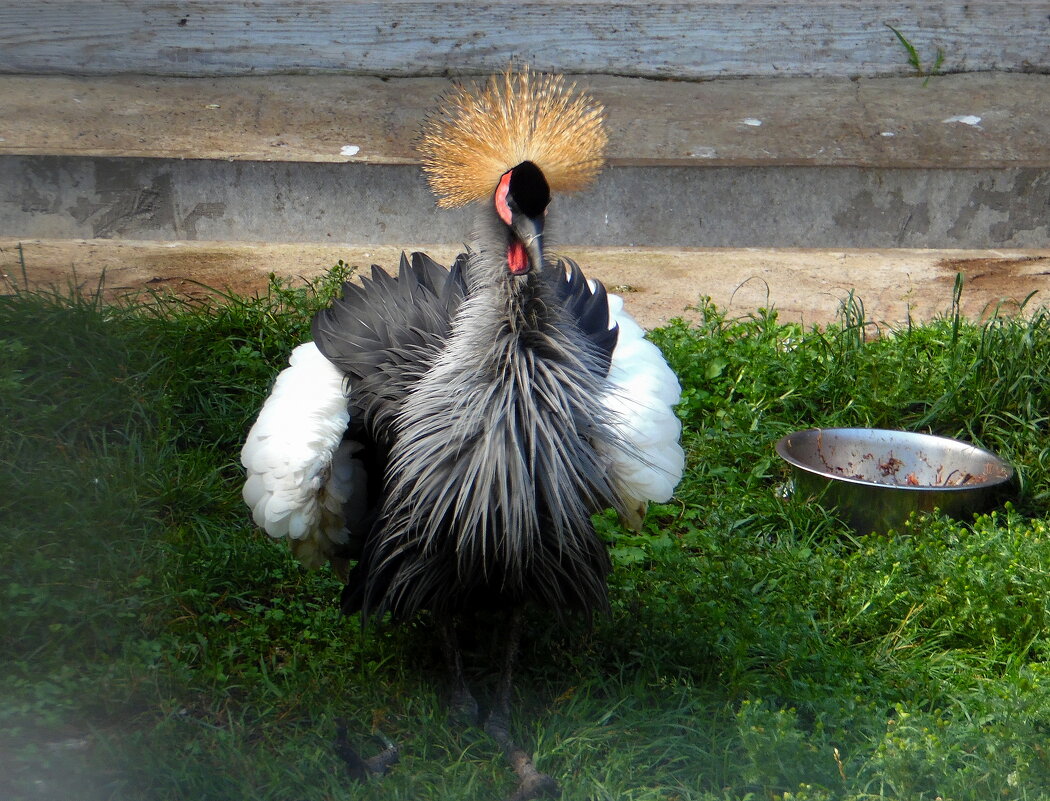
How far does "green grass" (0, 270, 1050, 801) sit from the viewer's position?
237cm

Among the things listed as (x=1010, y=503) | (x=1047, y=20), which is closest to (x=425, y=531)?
(x=1010, y=503)

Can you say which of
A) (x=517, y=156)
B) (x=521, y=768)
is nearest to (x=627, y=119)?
(x=517, y=156)

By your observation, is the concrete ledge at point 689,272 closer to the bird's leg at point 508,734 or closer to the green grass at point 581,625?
the green grass at point 581,625

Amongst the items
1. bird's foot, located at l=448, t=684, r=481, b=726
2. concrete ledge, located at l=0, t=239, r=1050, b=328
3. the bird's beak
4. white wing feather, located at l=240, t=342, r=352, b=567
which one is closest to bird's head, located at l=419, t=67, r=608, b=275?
the bird's beak

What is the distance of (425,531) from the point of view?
2471 mm

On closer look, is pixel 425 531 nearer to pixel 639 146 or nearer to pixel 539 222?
pixel 539 222

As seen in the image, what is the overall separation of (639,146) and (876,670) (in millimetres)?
3145

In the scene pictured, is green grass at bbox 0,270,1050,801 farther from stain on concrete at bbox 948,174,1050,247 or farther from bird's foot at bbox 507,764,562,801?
stain on concrete at bbox 948,174,1050,247

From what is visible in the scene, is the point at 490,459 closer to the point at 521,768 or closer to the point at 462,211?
the point at 521,768

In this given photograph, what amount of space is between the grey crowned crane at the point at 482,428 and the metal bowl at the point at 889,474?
0.73 metres

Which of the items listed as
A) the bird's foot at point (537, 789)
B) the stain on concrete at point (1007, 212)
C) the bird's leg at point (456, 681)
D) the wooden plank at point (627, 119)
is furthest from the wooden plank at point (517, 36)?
the bird's foot at point (537, 789)

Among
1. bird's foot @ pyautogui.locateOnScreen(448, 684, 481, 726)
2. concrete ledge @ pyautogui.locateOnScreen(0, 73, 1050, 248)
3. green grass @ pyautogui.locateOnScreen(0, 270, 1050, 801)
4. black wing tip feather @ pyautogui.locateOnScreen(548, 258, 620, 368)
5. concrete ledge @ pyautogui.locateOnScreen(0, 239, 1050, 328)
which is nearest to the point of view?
green grass @ pyautogui.locateOnScreen(0, 270, 1050, 801)

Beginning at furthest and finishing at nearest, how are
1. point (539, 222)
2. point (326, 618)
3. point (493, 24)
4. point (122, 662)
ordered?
point (493, 24), point (326, 618), point (122, 662), point (539, 222)

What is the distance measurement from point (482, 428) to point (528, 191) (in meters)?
0.51
